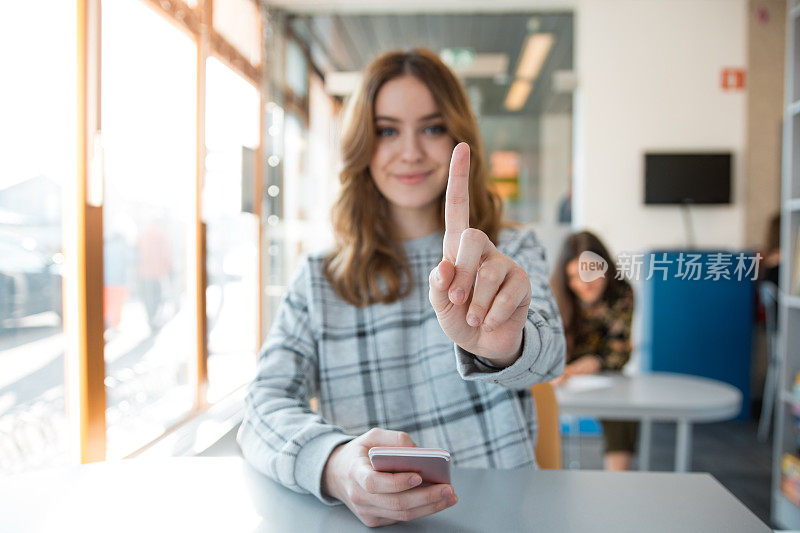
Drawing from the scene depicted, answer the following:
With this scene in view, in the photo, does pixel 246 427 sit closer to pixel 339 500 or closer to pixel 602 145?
Answer: pixel 339 500

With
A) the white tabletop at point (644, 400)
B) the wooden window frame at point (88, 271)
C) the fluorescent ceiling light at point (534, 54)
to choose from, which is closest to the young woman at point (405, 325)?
the wooden window frame at point (88, 271)

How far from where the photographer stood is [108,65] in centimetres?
171

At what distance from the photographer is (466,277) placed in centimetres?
48

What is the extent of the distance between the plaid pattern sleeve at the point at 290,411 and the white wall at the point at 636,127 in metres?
3.14

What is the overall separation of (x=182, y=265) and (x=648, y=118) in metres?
3.06

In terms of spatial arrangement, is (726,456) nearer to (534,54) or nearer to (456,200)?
(534,54)

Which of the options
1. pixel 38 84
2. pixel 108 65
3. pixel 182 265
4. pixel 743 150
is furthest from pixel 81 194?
pixel 743 150

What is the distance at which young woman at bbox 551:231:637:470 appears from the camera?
1.02 m

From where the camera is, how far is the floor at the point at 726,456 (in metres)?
2.58

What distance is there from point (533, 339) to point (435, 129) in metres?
0.25

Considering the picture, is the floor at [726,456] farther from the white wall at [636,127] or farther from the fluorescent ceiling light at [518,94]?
the fluorescent ceiling light at [518,94]

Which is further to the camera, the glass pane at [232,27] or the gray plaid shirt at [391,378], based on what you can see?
the glass pane at [232,27]

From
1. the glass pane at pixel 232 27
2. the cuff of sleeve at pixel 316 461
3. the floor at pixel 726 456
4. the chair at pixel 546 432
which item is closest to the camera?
the cuff of sleeve at pixel 316 461

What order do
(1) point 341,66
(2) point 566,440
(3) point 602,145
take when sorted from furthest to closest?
(3) point 602,145 < (1) point 341,66 < (2) point 566,440
